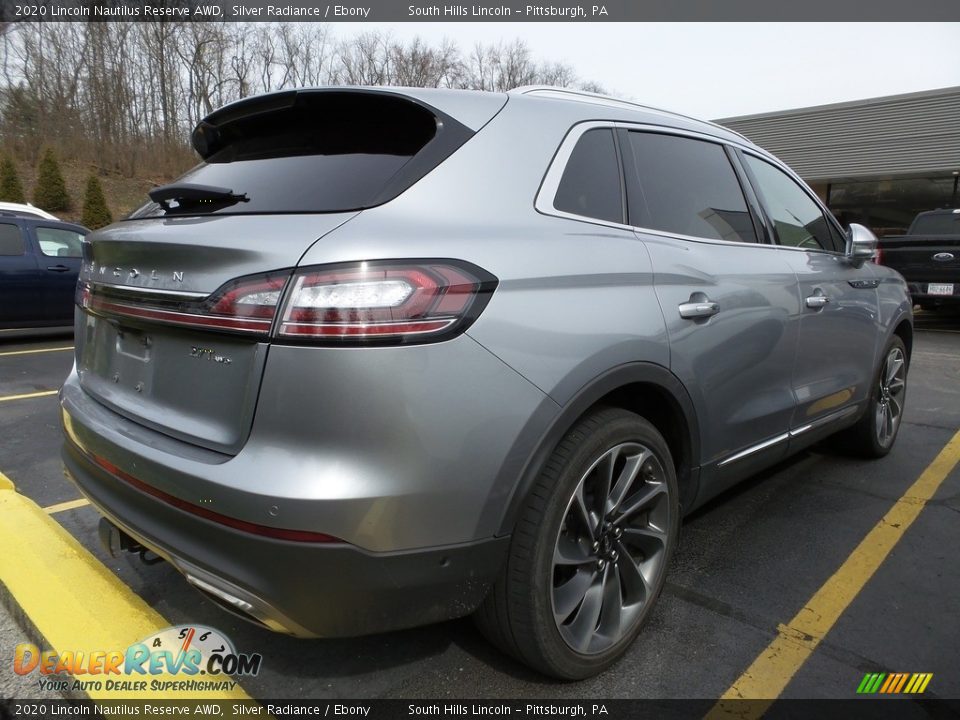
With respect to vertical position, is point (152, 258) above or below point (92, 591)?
above

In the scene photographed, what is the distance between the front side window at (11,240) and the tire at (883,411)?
9457 mm

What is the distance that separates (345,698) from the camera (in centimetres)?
204

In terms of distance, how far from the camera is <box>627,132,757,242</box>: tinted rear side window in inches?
96.2

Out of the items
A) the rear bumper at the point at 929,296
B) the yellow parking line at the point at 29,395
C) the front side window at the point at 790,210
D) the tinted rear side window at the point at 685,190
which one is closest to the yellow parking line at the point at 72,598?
the tinted rear side window at the point at 685,190

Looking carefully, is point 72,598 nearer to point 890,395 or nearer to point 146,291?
point 146,291

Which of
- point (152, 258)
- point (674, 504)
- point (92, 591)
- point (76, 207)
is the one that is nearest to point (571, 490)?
point (674, 504)

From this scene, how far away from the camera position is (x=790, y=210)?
135 inches

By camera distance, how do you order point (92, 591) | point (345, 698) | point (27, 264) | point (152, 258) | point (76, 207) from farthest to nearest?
point (76, 207) → point (27, 264) → point (92, 591) → point (345, 698) → point (152, 258)

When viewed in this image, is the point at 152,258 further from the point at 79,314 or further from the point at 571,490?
the point at 571,490

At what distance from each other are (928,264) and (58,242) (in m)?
12.6

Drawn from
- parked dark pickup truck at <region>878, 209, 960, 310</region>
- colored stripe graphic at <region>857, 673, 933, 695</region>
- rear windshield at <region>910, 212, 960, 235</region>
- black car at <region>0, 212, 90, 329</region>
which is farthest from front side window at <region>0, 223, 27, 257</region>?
rear windshield at <region>910, 212, 960, 235</region>

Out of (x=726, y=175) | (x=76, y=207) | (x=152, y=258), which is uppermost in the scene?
(x=726, y=175)

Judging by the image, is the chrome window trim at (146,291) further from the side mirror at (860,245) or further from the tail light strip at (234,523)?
the side mirror at (860,245)

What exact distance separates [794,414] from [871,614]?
35.5 inches
